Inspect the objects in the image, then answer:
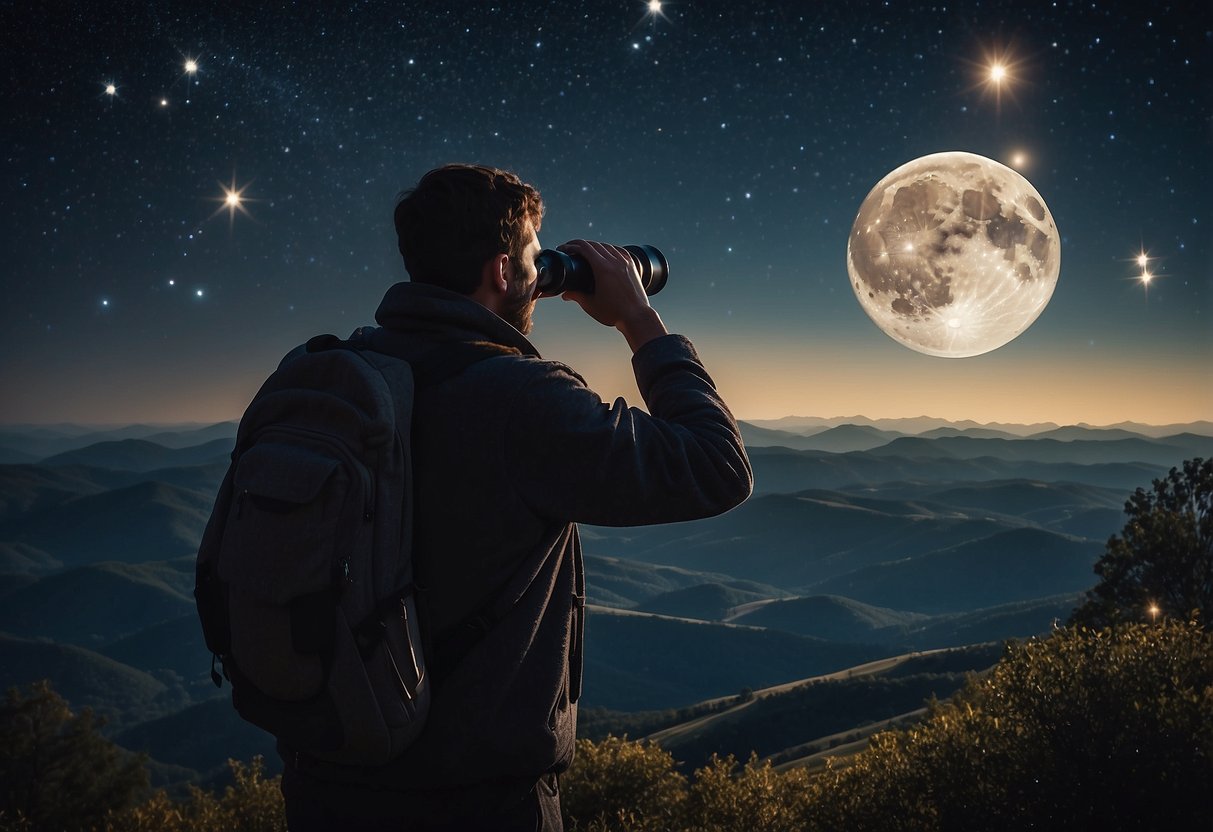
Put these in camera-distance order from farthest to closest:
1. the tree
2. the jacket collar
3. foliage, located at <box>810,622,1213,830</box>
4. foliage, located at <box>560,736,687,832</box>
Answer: the tree, foliage, located at <box>560,736,687,832</box>, foliage, located at <box>810,622,1213,830</box>, the jacket collar

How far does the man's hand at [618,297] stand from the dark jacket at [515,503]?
36 cm

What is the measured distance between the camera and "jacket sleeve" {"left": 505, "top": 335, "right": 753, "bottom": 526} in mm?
1732

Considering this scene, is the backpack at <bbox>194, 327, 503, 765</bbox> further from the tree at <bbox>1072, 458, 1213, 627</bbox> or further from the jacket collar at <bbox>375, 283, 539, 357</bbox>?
the tree at <bbox>1072, 458, 1213, 627</bbox>

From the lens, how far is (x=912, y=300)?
14.2 m

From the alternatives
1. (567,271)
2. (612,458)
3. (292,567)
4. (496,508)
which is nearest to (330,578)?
(292,567)

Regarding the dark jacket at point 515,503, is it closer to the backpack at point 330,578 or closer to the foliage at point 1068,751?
the backpack at point 330,578

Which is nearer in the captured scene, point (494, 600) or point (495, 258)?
point (494, 600)

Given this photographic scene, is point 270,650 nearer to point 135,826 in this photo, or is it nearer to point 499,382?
point 499,382

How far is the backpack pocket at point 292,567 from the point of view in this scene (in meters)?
1.67

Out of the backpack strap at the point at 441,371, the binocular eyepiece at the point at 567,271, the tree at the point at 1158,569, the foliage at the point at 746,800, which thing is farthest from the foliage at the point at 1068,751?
the backpack strap at the point at 441,371

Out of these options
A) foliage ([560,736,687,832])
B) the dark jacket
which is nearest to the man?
the dark jacket

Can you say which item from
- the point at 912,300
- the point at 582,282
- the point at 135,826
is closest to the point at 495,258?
the point at 582,282

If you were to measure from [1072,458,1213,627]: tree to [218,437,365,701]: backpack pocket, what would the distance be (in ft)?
92.0

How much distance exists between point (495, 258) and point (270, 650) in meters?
1.13
